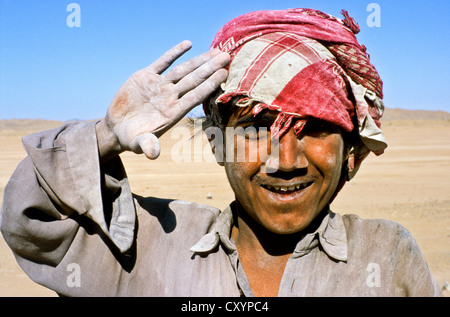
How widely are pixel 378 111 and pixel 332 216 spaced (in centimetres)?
51

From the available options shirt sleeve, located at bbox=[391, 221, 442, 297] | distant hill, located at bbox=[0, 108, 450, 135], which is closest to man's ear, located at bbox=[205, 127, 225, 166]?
shirt sleeve, located at bbox=[391, 221, 442, 297]

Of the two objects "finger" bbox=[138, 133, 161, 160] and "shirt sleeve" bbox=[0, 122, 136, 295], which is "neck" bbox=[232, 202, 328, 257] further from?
"finger" bbox=[138, 133, 161, 160]

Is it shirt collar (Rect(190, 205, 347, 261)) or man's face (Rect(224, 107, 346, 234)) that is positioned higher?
man's face (Rect(224, 107, 346, 234))

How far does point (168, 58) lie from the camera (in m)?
2.07

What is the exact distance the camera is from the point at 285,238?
2283mm

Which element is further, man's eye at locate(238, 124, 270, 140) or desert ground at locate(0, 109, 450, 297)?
desert ground at locate(0, 109, 450, 297)

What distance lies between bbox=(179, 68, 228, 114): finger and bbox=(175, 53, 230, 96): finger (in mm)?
17

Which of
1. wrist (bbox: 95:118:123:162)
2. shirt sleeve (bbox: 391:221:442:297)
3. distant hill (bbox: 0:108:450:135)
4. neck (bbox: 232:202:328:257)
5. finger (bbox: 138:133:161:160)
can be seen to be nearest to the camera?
finger (bbox: 138:133:161:160)

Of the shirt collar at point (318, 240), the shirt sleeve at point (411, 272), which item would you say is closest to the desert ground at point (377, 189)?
the shirt collar at point (318, 240)

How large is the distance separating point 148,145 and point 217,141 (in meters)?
0.53

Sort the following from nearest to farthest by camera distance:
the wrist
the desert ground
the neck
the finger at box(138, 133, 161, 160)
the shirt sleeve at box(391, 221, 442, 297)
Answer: the finger at box(138, 133, 161, 160)
the shirt sleeve at box(391, 221, 442, 297)
the wrist
the neck
the desert ground

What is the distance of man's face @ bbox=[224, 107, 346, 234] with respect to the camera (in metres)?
2.04

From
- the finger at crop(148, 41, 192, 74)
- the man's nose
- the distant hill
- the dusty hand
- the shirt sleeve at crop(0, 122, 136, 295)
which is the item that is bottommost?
the distant hill
